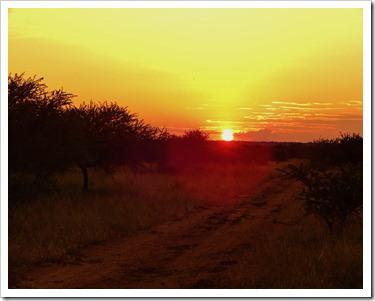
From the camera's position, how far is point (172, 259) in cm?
1133

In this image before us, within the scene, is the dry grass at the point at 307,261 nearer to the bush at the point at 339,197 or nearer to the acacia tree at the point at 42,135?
the bush at the point at 339,197

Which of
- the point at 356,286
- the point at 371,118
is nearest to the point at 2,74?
the point at 371,118

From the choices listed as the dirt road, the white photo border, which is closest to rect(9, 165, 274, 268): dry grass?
the dirt road

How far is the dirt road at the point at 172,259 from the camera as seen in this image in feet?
31.2

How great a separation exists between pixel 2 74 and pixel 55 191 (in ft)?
31.0

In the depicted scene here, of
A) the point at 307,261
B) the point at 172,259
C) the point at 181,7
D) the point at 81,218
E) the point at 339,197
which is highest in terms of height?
the point at 181,7

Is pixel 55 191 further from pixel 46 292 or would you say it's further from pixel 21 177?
pixel 46 292

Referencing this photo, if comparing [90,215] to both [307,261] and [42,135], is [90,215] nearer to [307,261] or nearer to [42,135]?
[42,135]

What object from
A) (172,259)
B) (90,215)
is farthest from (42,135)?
(172,259)

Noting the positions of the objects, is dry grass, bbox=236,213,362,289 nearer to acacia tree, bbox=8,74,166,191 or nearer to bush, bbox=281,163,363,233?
bush, bbox=281,163,363,233

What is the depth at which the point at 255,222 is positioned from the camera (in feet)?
55.2

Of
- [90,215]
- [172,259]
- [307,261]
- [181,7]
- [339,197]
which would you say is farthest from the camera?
[90,215]

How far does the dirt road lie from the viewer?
951cm

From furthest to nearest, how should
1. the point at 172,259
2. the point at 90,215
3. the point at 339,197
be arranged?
the point at 90,215
the point at 339,197
the point at 172,259
